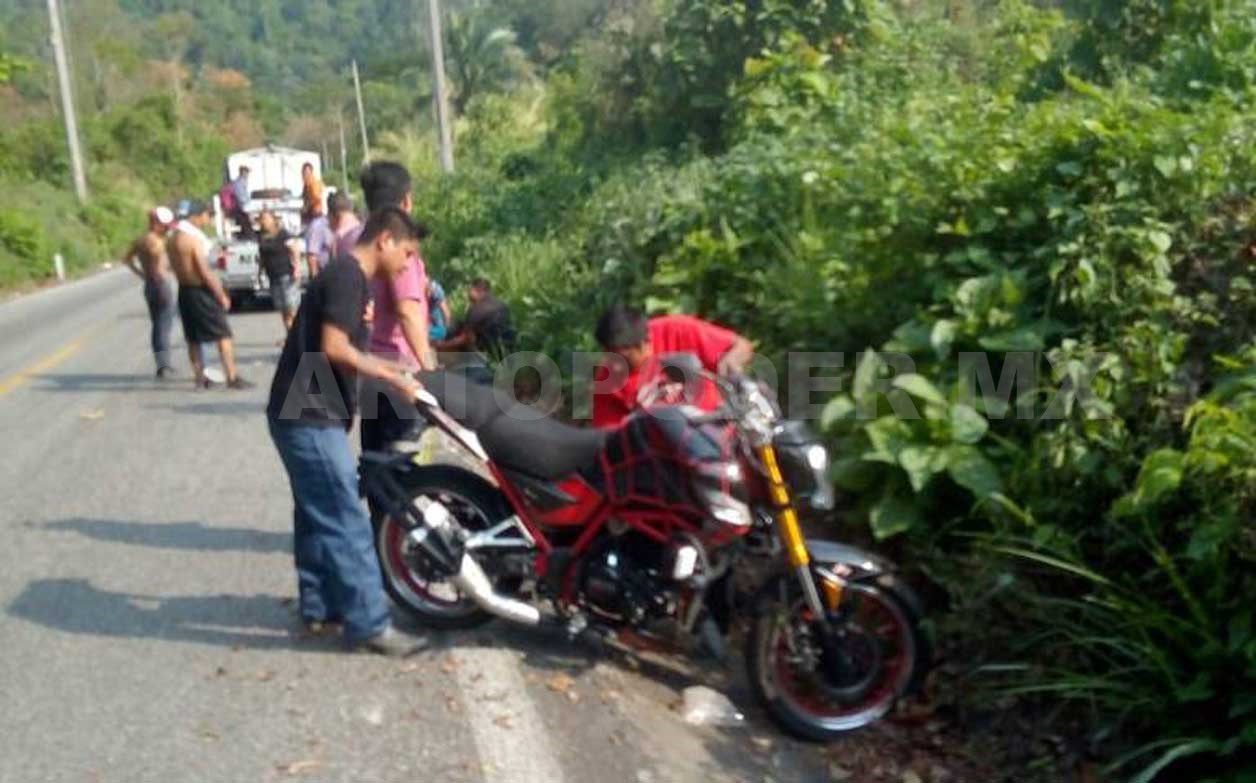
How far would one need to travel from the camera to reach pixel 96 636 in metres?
6.05

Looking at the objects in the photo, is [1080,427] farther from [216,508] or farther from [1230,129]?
[216,508]

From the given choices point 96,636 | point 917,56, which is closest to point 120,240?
point 917,56

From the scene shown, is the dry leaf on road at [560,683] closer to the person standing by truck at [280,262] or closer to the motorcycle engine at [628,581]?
the motorcycle engine at [628,581]

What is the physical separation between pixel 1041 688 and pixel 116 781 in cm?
309

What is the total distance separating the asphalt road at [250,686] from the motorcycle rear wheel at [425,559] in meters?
0.12

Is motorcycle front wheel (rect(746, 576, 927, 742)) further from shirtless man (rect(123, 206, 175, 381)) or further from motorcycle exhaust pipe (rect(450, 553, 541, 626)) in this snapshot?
shirtless man (rect(123, 206, 175, 381))

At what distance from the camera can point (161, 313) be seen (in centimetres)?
1358

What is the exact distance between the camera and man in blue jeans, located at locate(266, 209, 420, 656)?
18.0 feet

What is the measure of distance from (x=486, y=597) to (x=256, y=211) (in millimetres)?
17889

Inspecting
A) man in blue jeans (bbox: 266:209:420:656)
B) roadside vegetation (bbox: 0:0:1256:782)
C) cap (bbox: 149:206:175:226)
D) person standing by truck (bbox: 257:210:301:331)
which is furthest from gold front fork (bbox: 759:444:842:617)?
person standing by truck (bbox: 257:210:301:331)

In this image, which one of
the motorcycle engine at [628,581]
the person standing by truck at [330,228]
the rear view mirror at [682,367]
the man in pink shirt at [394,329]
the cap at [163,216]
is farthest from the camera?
the cap at [163,216]

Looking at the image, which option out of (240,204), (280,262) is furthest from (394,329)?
(240,204)

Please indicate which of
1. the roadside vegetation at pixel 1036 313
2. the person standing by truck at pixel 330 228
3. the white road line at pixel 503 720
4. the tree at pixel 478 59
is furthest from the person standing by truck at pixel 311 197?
the tree at pixel 478 59

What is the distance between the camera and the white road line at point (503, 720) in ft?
15.7
